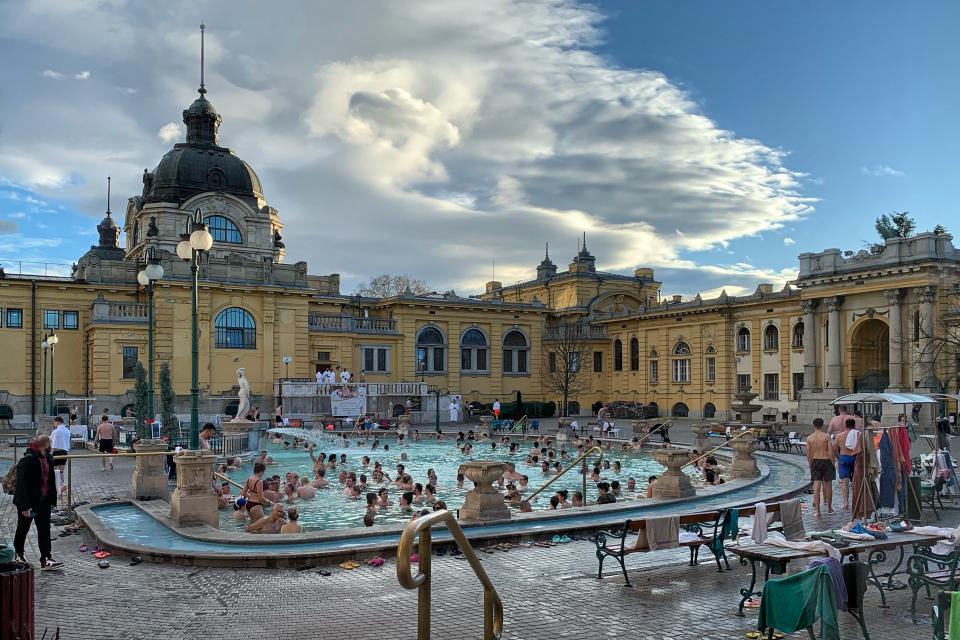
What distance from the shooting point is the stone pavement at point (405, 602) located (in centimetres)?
783

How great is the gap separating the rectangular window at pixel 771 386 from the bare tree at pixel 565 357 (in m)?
13.0

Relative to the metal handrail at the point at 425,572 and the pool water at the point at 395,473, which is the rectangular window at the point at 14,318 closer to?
the pool water at the point at 395,473

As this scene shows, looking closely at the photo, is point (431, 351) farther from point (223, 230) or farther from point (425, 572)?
point (425, 572)

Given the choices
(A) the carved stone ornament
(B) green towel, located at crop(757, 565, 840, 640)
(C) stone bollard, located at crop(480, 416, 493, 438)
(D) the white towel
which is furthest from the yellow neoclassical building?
(B) green towel, located at crop(757, 565, 840, 640)

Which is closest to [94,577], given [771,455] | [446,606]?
[446,606]

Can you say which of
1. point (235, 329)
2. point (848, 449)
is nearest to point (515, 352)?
point (235, 329)

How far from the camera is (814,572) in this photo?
23.6ft

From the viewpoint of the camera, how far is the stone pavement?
25.7 feet

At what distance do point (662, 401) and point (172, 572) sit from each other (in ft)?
160

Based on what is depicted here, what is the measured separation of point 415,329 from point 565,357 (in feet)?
36.1

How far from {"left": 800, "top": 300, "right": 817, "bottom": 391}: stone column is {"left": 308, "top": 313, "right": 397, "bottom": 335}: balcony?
25450mm

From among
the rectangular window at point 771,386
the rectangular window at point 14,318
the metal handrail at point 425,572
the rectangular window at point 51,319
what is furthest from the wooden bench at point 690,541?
the rectangular window at point 14,318

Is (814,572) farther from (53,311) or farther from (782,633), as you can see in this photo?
(53,311)

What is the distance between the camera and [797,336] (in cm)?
4819
